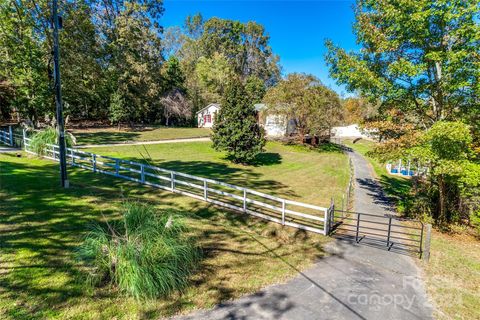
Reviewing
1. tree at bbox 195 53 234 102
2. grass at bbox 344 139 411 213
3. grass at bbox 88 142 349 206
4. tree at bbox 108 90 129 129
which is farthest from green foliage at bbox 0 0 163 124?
grass at bbox 344 139 411 213

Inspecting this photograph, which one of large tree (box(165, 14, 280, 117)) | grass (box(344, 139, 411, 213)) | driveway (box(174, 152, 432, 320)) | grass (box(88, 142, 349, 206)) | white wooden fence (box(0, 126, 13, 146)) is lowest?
grass (box(344, 139, 411, 213))

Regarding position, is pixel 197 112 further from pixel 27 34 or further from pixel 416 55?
pixel 416 55

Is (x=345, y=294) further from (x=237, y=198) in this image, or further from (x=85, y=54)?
(x=85, y=54)

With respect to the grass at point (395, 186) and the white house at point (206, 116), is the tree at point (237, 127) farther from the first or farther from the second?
the white house at point (206, 116)

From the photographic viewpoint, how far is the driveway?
5160mm

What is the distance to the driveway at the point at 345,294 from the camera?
16.9ft

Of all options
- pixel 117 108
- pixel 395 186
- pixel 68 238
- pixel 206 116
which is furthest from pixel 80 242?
pixel 206 116

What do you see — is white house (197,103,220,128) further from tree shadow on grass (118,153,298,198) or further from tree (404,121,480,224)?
tree (404,121,480,224)

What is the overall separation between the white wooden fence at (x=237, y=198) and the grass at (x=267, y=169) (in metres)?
1.31

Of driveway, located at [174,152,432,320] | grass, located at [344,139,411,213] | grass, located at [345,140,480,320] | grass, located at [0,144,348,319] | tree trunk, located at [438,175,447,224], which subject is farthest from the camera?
grass, located at [344,139,411,213]

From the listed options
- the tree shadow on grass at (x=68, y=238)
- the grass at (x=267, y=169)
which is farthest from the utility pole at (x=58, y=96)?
the grass at (x=267, y=169)

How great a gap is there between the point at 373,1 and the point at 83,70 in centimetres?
2697

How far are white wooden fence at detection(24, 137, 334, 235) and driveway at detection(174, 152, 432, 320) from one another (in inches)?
71.2

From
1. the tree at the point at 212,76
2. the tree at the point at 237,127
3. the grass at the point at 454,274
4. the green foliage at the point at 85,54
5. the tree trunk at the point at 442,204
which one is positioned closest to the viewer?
the grass at the point at 454,274
